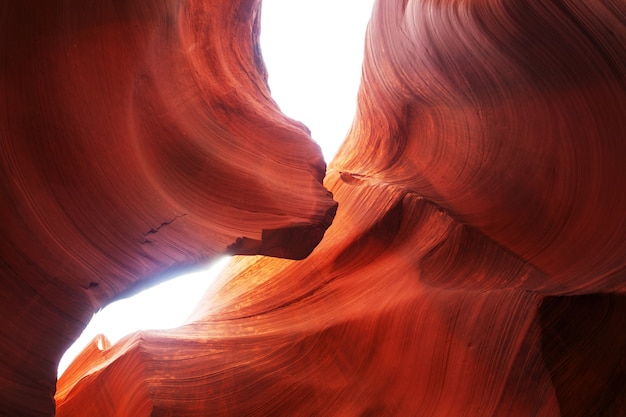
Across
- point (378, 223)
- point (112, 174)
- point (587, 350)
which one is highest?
point (112, 174)

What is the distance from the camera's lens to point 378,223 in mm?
4766

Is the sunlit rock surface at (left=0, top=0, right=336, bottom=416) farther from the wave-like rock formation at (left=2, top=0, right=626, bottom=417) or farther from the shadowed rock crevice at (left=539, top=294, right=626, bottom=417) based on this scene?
the shadowed rock crevice at (left=539, top=294, right=626, bottom=417)

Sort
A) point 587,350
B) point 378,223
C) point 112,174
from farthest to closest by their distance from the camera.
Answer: point 378,223 → point 587,350 → point 112,174

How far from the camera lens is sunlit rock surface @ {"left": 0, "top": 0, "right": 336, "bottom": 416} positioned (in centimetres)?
246

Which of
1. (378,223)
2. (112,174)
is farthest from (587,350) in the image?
(112,174)

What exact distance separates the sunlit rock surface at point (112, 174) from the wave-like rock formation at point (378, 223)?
0.01 meters

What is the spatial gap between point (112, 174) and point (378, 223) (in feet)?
7.95

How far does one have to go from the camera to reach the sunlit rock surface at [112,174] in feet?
8.07

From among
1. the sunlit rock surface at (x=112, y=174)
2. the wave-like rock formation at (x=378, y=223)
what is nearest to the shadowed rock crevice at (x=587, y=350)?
the wave-like rock formation at (x=378, y=223)

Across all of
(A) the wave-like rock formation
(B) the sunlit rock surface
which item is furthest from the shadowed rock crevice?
(B) the sunlit rock surface

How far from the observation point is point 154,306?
7242 mm

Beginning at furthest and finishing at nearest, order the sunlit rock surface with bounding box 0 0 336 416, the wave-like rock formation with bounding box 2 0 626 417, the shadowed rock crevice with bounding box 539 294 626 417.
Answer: the shadowed rock crevice with bounding box 539 294 626 417 < the wave-like rock formation with bounding box 2 0 626 417 < the sunlit rock surface with bounding box 0 0 336 416

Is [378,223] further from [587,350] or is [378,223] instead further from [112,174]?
[112,174]

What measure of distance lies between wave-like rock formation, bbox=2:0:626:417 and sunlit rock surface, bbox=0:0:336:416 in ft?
0.04
